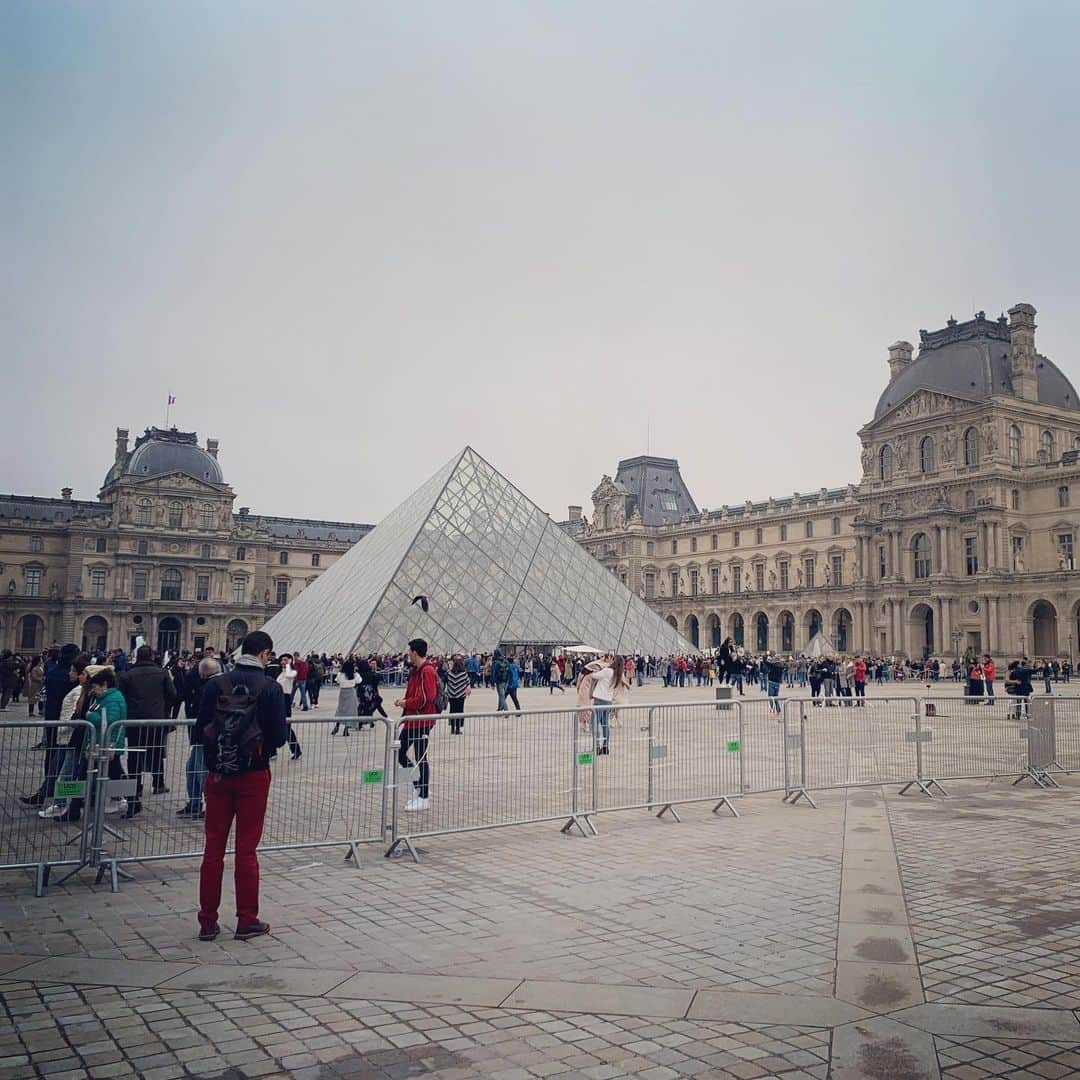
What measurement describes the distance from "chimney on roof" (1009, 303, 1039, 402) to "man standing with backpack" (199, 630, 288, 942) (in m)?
52.8

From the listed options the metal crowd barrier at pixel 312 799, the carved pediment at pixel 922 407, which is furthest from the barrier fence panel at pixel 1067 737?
the carved pediment at pixel 922 407

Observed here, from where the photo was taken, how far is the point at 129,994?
398cm

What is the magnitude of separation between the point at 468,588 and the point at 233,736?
27675mm

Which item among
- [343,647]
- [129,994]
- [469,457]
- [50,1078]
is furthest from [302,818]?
[469,457]

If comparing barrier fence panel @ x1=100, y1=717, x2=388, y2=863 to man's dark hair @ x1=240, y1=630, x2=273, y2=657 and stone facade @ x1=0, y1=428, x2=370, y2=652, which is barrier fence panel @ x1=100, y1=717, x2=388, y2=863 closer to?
man's dark hair @ x1=240, y1=630, x2=273, y2=657

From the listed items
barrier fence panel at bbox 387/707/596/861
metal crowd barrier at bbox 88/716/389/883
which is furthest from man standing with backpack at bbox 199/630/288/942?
barrier fence panel at bbox 387/707/596/861

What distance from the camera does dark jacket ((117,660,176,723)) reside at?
820 centimetres

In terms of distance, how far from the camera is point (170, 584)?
221 feet

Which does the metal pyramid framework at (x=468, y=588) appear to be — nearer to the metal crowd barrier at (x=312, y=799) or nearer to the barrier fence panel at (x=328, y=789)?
the metal crowd barrier at (x=312, y=799)

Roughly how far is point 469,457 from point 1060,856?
31499mm

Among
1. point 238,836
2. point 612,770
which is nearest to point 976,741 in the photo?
point 612,770

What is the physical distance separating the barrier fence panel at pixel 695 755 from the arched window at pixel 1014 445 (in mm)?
46579

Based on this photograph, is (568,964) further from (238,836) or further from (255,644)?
(255,644)

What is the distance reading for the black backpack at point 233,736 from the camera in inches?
194
